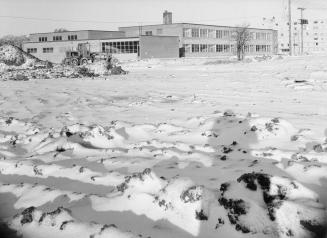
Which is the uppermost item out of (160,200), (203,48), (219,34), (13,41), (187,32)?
(13,41)

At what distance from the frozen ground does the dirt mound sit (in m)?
19.6

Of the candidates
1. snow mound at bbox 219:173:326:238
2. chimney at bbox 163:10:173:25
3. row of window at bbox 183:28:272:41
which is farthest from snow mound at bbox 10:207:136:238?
chimney at bbox 163:10:173:25

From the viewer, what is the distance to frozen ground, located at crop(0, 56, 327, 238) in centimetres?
356

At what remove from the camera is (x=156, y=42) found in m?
66.2

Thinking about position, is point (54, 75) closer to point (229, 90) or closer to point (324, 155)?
point (229, 90)

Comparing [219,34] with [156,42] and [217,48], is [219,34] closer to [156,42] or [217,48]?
[217,48]

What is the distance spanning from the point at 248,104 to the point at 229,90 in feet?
12.0

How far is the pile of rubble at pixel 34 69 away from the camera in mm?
23000

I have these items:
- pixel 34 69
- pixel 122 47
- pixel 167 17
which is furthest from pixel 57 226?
pixel 167 17

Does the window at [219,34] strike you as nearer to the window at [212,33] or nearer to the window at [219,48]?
the window at [212,33]

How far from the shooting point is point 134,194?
4.23m

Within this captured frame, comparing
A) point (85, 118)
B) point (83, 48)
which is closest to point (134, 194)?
point (85, 118)

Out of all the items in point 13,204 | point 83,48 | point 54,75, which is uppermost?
point 83,48

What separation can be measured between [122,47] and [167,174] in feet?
208
